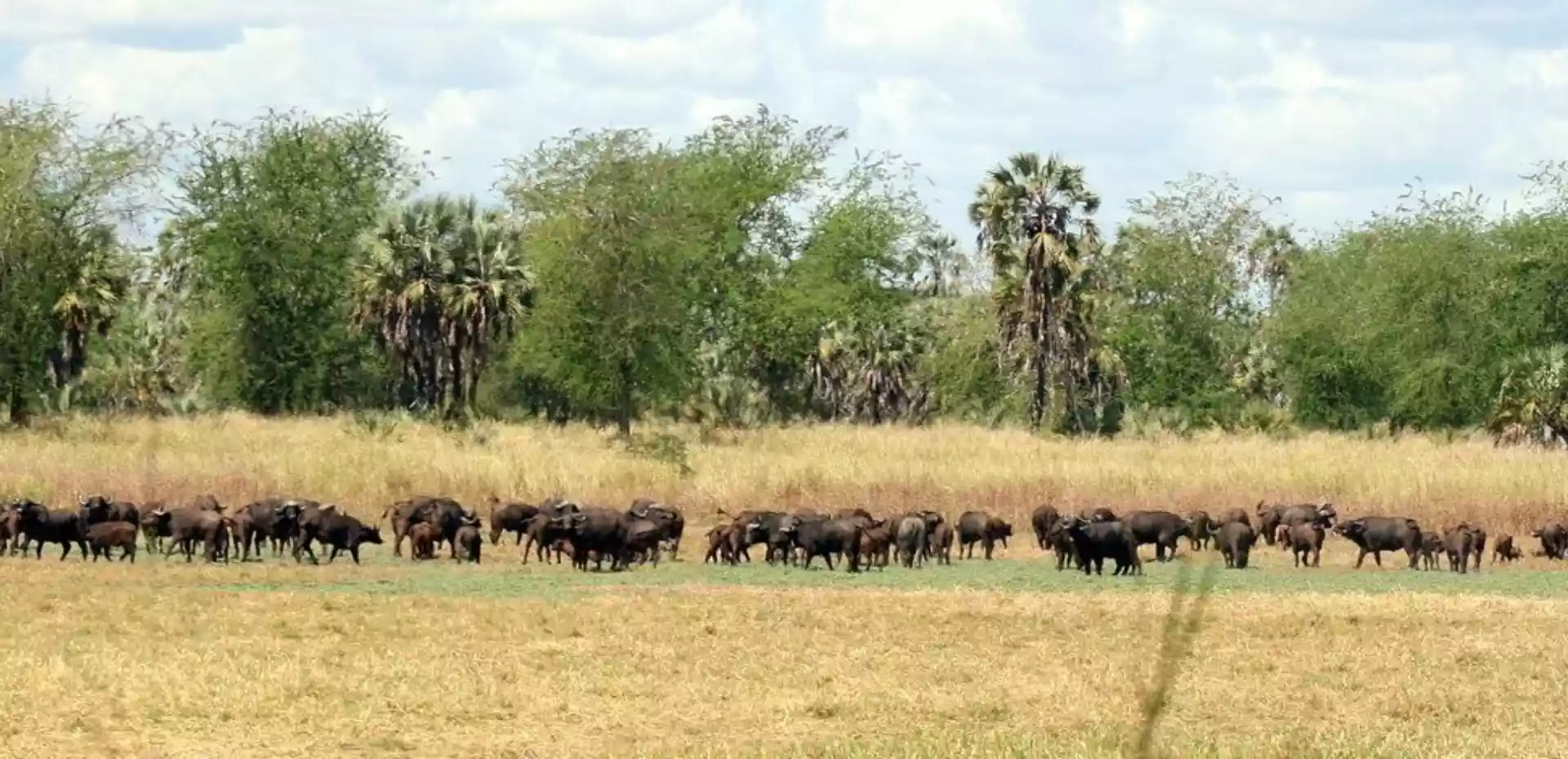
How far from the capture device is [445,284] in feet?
201

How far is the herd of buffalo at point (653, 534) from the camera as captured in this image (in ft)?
92.2

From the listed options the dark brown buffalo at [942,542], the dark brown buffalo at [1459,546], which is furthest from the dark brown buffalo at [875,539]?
the dark brown buffalo at [1459,546]

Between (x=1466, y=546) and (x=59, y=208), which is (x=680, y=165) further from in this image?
(x=1466, y=546)

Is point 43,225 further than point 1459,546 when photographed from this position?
Yes

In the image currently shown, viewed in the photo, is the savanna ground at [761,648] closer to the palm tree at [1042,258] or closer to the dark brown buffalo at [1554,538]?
the dark brown buffalo at [1554,538]

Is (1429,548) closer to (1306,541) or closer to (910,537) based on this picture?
(1306,541)

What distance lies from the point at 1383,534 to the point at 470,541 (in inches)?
486

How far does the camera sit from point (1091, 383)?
70.2m

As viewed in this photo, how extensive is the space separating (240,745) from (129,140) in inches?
1814

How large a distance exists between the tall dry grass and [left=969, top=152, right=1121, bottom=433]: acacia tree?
17857 mm

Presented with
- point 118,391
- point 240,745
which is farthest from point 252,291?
point 240,745

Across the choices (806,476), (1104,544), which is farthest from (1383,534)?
(806,476)

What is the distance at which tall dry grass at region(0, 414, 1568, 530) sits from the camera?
115 feet

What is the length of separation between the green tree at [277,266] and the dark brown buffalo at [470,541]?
37.6 meters
